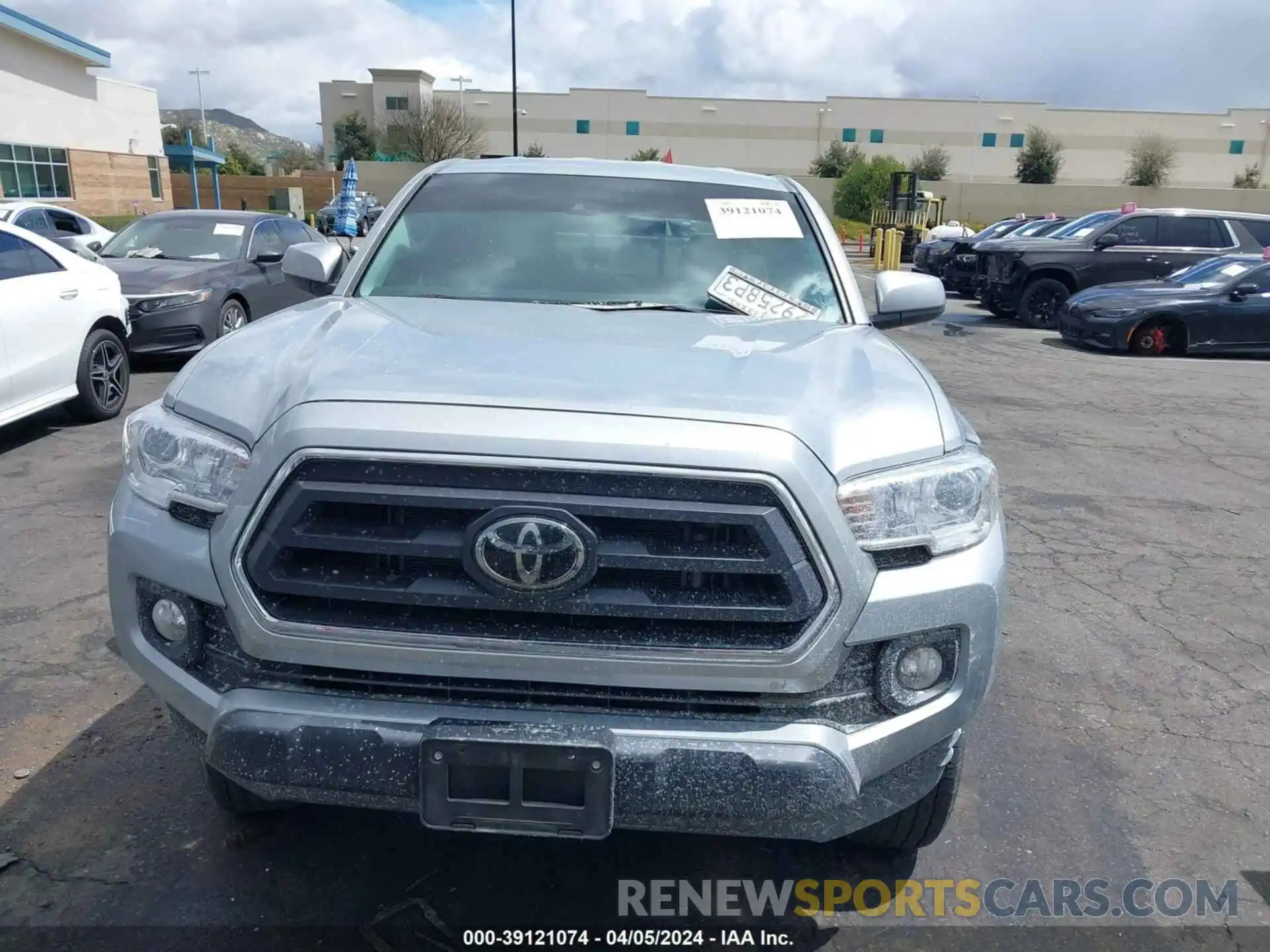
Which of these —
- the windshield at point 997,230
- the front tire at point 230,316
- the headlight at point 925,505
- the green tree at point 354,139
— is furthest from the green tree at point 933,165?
the headlight at point 925,505

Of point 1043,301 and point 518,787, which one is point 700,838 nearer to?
point 518,787

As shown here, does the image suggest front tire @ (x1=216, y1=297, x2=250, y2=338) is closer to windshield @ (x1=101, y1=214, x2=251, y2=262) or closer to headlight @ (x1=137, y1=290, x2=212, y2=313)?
headlight @ (x1=137, y1=290, x2=212, y2=313)

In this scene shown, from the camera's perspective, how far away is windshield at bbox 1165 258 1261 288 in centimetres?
1303

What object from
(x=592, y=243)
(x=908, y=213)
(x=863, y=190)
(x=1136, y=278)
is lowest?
(x=1136, y=278)

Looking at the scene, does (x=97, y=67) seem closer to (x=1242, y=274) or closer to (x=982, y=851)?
(x=1242, y=274)

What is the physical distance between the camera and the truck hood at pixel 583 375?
83.6 inches

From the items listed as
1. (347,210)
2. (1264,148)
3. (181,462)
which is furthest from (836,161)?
(181,462)

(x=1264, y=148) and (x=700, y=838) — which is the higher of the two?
(x=1264, y=148)

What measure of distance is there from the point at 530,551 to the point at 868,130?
83706mm

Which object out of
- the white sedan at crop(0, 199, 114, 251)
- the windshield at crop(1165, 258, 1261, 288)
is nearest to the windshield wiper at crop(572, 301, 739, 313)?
the white sedan at crop(0, 199, 114, 251)

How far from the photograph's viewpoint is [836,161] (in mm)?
68188

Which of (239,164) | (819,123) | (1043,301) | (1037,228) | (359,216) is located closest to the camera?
(1043,301)

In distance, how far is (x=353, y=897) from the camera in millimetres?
2557

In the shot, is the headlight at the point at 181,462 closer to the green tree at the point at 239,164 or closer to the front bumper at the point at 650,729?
the front bumper at the point at 650,729
